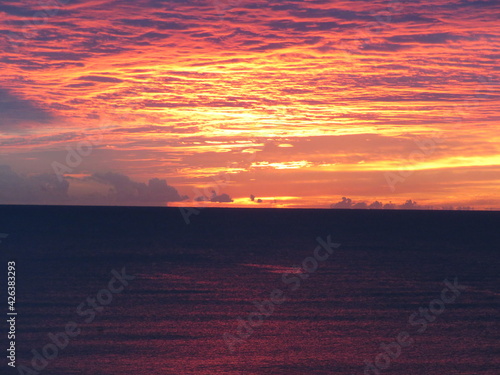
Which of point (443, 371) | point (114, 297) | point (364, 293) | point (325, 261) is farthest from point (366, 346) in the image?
point (325, 261)

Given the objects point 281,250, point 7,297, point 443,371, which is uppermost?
point 281,250

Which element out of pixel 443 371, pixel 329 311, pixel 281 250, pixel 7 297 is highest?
pixel 281 250

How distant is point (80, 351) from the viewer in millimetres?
23156

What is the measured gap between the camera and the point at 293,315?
31.0m

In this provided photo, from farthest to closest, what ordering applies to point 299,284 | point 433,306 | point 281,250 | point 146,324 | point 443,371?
point 281,250 < point 299,284 < point 433,306 < point 146,324 < point 443,371

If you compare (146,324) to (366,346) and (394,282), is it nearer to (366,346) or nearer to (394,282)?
(366,346)

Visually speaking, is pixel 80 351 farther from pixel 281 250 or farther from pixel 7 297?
pixel 281 250

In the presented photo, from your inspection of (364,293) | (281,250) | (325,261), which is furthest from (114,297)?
(281,250)

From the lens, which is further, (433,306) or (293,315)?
(433,306)

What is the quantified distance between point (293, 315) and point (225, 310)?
382 centimetres

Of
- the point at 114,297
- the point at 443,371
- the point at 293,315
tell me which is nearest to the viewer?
the point at 443,371

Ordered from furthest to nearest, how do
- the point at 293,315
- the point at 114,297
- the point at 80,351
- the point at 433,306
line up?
the point at 114,297 < the point at 433,306 < the point at 293,315 < the point at 80,351

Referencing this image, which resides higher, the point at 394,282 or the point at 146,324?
the point at 394,282

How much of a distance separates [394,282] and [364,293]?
23.6 ft
